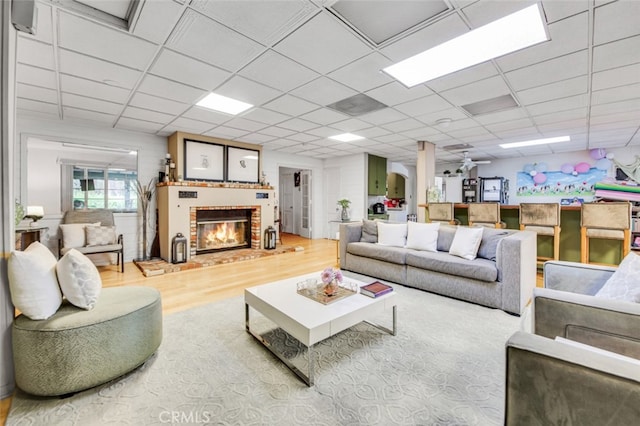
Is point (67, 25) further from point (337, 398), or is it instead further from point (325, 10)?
point (337, 398)

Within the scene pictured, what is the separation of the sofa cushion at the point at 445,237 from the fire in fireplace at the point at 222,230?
4218 millimetres

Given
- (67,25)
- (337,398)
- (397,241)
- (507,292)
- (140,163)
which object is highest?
(67,25)

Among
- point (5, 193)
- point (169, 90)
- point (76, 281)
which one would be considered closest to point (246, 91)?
point (169, 90)

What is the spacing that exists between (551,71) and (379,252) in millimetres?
2733

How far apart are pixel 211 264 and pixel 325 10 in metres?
4.29

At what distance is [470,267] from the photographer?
2994 millimetres

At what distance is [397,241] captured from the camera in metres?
4.02

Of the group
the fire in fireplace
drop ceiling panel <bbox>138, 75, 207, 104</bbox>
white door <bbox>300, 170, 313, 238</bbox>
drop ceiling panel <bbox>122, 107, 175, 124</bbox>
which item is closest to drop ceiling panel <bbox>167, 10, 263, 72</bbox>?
drop ceiling panel <bbox>138, 75, 207, 104</bbox>

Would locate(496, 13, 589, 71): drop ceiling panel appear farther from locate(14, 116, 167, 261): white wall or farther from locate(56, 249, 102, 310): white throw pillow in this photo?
locate(14, 116, 167, 261): white wall

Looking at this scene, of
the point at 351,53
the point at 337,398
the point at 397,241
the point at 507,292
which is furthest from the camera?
the point at 397,241

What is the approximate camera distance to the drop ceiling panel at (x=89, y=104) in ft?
11.4

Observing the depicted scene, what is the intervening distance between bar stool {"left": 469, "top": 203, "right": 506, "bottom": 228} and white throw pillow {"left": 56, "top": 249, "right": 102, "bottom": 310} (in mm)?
5218

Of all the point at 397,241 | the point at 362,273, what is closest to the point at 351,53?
the point at 397,241

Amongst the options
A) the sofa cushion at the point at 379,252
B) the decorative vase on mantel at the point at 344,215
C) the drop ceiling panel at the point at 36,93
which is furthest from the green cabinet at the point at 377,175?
the drop ceiling panel at the point at 36,93
